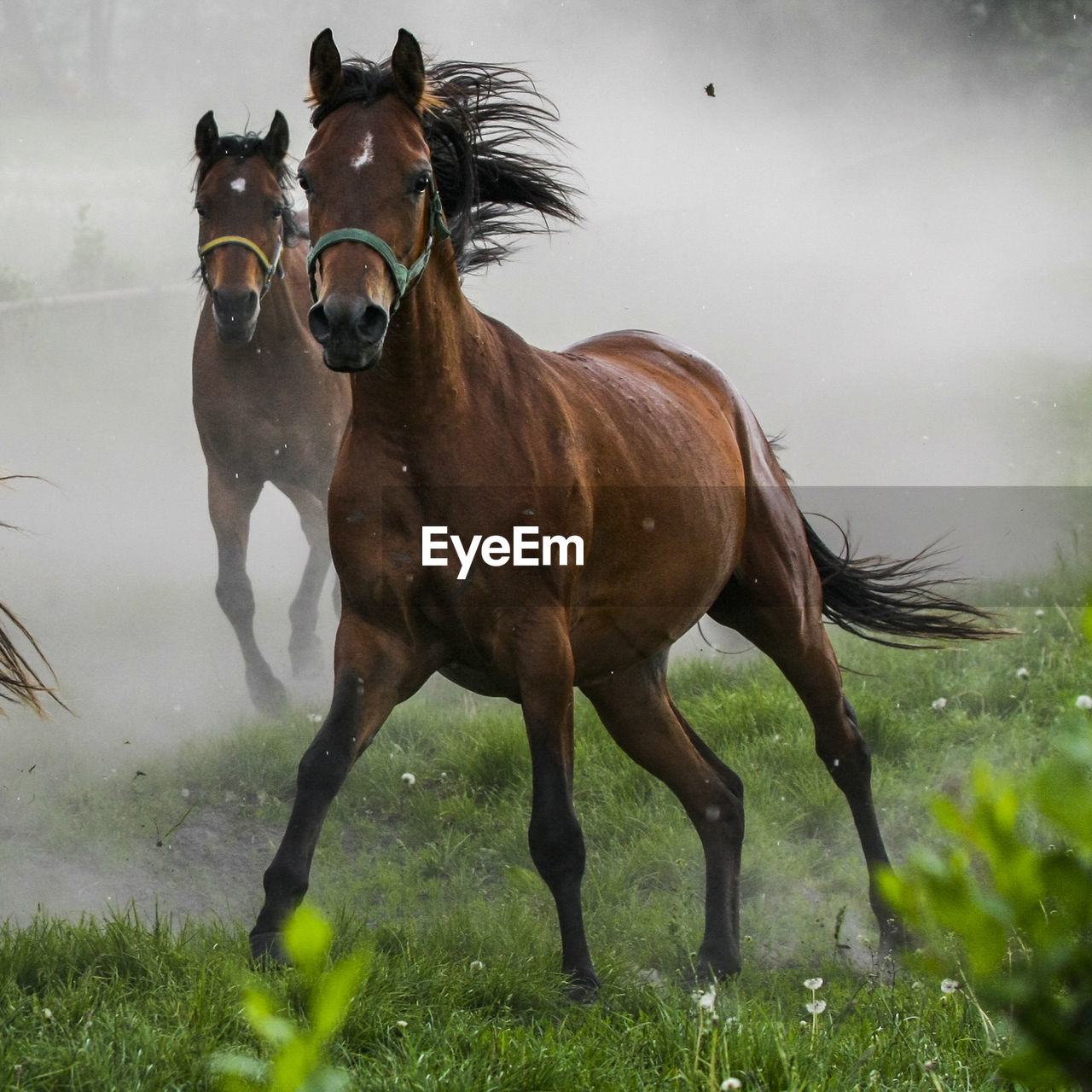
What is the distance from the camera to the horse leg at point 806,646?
15.2ft

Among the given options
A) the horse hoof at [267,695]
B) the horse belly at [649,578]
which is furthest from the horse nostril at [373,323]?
the horse hoof at [267,695]

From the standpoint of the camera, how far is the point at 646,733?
441cm

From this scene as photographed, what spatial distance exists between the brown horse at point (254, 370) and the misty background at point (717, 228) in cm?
399

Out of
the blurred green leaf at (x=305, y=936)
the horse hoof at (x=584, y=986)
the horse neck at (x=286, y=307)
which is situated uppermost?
the horse neck at (x=286, y=307)

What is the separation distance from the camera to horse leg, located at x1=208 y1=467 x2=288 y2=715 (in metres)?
6.44

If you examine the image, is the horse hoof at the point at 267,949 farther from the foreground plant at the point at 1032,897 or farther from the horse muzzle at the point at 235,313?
the horse muzzle at the point at 235,313

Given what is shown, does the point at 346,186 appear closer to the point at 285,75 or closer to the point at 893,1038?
the point at 893,1038

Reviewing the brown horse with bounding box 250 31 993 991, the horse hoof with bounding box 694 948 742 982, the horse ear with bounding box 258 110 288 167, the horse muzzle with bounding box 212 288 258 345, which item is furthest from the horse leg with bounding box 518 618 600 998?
the horse ear with bounding box 258 110 288 167

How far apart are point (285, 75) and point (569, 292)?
4606 mm

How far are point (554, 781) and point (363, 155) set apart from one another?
1616 mm

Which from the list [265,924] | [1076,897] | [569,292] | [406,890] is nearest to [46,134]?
[569,292]

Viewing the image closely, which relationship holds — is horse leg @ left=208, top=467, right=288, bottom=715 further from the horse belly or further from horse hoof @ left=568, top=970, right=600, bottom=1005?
horse hoof @ left=568, top=970, right=600, bottom=1005

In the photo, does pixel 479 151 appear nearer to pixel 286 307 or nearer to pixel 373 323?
pixel 373 323

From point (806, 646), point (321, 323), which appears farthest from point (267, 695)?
point (321, 323)
